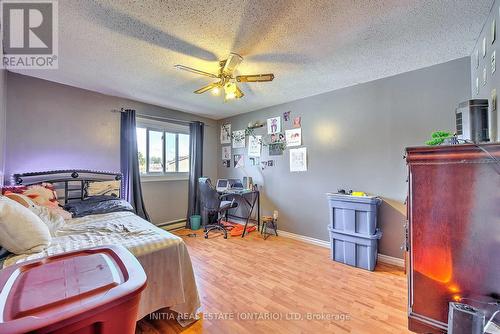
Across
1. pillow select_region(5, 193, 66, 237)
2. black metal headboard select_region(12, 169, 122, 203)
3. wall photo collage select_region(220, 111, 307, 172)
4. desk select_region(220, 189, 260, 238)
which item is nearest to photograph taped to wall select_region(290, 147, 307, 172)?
wall photo collage select_region(220, 111, 307, 172)

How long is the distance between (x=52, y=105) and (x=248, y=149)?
9.56 feet

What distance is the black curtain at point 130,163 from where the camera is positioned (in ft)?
10.8

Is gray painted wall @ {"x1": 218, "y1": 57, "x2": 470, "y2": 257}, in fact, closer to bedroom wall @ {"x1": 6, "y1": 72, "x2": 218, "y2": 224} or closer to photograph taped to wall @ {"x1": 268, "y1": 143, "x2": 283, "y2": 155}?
photograph taped to wall @ {"x1": 268, "y1": 143, "x2": 283, "y2": 155}

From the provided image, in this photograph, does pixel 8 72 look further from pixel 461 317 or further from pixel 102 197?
pixel 461 317

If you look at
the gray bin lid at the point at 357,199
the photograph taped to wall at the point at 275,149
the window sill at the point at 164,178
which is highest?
the photograph taped to wall at the point at 275,149

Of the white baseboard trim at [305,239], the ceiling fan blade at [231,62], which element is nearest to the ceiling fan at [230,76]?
the ceiling fan blade at [231,62]

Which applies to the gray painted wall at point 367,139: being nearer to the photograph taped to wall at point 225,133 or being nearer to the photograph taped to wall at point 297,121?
the photograph taped to wall at point 297,121

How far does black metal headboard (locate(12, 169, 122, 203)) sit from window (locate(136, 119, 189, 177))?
817mm

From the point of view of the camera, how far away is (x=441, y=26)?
1.69 metres

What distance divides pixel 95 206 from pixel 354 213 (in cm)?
312

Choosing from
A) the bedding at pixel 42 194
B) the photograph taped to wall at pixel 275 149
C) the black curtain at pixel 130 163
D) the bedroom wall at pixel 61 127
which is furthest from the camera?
the photograph taped to wall at pixel 275 149

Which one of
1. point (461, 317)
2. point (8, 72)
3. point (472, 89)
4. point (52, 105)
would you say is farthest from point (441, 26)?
point (8, 72)

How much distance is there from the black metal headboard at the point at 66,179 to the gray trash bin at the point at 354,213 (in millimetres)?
3255
